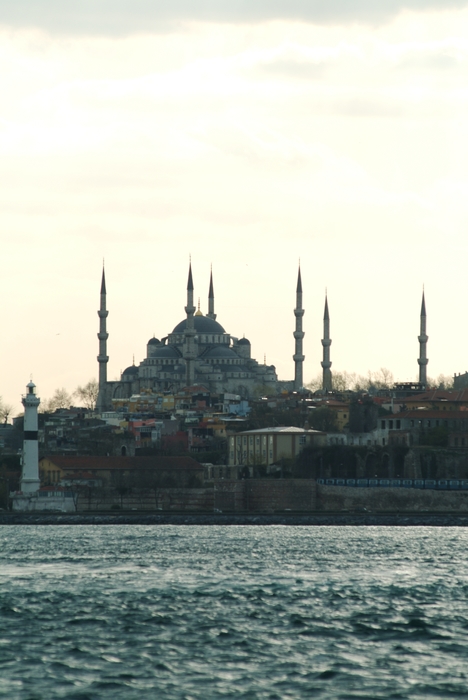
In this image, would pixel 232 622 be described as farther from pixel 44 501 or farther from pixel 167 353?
pixel 167 353

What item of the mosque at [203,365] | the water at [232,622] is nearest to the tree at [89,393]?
the mosque at [203,365]

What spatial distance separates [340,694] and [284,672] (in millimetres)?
1671

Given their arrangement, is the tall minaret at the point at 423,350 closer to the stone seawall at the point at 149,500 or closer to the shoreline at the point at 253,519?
the stone seawall at the point at 149,500

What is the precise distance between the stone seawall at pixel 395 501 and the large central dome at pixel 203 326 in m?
73.0

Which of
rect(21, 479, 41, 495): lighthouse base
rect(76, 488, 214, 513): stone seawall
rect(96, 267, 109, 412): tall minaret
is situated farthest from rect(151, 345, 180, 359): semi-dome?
rect(21, 479, 41, 495): lighthouse base

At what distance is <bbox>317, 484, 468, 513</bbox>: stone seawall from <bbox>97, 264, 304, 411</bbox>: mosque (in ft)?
199

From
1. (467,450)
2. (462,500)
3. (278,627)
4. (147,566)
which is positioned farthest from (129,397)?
(278,627)

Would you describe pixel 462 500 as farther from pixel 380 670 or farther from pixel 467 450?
pixel 380 670

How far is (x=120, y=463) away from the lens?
2933 inches

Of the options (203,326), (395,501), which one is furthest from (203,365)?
(395,501)

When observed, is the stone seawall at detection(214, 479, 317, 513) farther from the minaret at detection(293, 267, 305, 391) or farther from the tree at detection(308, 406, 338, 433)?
the minaret at detection(293, 267, 305, 391)

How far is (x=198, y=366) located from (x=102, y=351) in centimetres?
1561

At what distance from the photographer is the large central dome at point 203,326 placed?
5399 inches

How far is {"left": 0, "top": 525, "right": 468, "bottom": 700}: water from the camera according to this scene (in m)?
20.3
